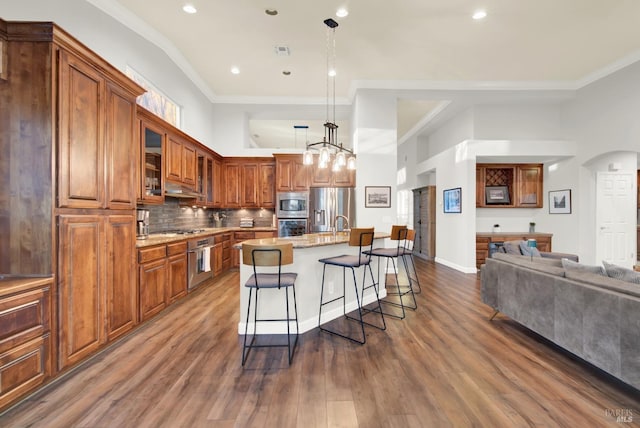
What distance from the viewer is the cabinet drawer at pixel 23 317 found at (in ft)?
5.61

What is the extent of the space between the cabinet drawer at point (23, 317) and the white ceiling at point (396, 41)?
340cm

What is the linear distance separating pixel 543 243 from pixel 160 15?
815cm

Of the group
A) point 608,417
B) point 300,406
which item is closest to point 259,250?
point 300,406

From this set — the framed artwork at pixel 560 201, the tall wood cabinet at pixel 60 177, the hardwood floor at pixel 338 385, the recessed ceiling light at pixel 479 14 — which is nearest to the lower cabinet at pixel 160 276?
the hardwood floor at pixel 338 385

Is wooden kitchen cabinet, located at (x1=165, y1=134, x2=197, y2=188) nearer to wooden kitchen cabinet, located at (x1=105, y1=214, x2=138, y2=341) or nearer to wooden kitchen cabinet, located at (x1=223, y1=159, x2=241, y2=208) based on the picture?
wooden kitchen cabinet, located at (x1=223, y1=159, x2=241, y2=208)

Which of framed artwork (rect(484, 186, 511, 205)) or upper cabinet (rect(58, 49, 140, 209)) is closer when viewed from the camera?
upper cabinet (rect(58, 49, 140, 209))

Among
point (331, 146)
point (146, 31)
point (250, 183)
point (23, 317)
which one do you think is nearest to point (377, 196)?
point (331, 146)

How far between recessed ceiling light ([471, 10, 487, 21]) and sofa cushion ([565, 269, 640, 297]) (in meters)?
3.30

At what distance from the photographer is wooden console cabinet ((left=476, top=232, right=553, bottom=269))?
19.9 ft

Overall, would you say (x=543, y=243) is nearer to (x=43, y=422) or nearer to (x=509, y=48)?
(x=509, y=48)

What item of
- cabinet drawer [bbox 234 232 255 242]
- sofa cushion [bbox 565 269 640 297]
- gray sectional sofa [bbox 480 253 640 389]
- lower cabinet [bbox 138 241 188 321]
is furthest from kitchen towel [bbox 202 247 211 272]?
sofa cushion [bbox 565 269 640 297]

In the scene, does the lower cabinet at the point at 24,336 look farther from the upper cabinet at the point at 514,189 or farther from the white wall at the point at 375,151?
the upper cabinet at the point at 514,189

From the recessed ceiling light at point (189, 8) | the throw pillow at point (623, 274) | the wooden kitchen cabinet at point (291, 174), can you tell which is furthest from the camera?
the wooden kitchen cabinet at point (291, 174)

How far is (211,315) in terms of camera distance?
3.44 metres
